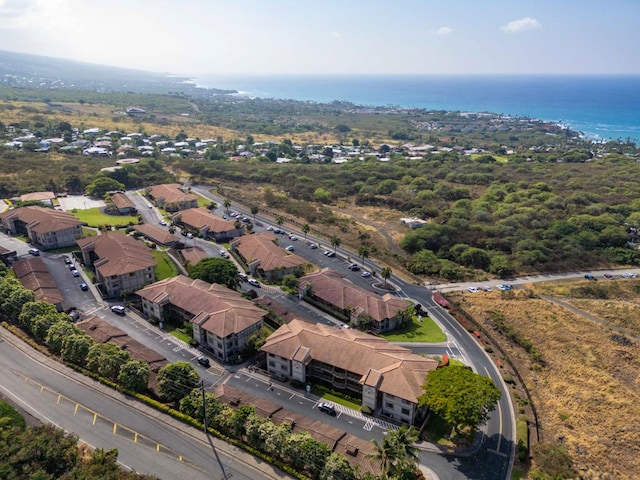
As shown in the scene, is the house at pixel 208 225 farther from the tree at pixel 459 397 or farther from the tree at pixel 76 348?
the tree at pixel 459 397

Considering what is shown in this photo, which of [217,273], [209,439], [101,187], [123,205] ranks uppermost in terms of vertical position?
[101,187]

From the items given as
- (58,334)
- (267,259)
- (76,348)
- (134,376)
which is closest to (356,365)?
(134,376)

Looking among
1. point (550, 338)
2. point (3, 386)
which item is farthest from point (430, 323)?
point (3, 386)

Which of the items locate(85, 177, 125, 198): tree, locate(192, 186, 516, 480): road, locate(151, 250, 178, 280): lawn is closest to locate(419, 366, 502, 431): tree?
locate(192, 186, 516, 480): road

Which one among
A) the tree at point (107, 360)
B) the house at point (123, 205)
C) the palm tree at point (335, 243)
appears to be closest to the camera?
the tree at point (107, 360)

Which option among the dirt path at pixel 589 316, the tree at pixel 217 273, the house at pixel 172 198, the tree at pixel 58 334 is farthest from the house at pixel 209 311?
the dirt path at pixel 589 316

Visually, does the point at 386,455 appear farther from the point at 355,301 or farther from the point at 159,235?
the point at 159,235
